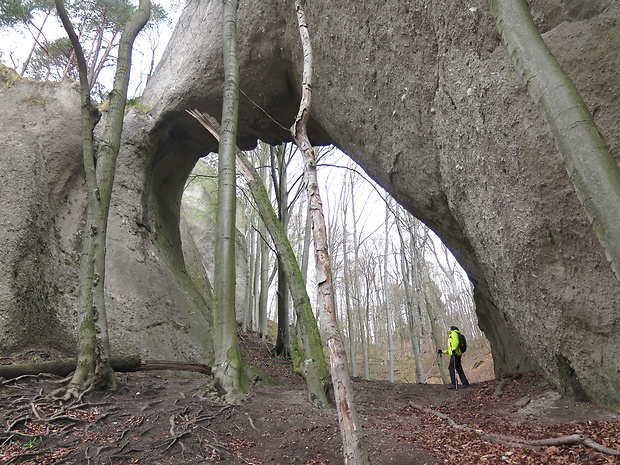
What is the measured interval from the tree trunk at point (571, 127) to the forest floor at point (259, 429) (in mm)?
2067

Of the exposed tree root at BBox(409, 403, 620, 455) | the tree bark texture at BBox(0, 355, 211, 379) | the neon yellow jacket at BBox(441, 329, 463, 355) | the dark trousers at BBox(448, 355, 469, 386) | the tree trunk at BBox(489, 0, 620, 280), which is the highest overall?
the tree trunk at BBox(489, 0, 620, 280)

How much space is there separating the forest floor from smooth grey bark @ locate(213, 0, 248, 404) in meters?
0.35

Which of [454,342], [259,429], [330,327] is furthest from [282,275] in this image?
[330,327]

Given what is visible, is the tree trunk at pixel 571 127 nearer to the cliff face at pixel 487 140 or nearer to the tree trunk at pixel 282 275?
the cliff face at pixel 487 140

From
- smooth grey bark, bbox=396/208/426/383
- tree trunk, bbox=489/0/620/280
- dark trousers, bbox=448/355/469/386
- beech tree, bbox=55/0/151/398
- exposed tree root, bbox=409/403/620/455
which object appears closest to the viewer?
tree trunk, bbox=489/0/620/280

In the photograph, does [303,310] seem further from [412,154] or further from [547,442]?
[547,442]

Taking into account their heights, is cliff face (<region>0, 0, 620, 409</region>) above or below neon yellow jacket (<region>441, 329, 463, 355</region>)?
above

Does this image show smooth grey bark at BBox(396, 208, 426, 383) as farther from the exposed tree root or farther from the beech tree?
the exposed tree root

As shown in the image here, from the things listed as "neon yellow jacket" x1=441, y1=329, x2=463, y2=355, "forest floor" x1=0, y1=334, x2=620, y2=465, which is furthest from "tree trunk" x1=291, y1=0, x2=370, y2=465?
"neon yellow jacket" x1=441, y1=329, x2=463, y2=355

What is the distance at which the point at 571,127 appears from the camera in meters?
2.43

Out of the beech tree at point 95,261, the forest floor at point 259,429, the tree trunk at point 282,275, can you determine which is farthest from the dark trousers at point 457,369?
the beech tree at point 95,261

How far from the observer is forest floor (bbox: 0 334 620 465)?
3.80m

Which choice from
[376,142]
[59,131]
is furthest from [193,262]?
[376,142]

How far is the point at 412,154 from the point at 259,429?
503 centimetres
